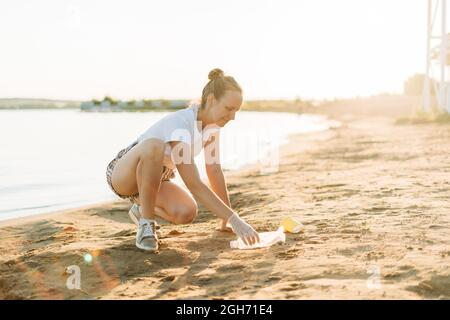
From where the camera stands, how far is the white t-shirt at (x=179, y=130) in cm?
348

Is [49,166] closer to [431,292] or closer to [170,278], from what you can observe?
[170,278]

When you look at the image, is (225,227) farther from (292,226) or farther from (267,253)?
(267,253)

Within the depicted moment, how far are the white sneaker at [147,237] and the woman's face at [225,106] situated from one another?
0.82m

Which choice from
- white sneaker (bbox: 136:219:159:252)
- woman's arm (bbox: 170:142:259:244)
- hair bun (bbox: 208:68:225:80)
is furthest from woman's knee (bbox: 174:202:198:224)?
hair bun (bbox: 208:68:225:80)

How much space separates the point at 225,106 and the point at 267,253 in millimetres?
971

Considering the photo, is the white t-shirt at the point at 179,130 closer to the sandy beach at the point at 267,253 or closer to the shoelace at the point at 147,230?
the shoelace at the point at 147,230

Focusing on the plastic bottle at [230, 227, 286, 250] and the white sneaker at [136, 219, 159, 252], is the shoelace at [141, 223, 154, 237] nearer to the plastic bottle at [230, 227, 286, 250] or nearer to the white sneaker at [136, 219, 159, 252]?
the white sneaker at [136, 219, 159, 252]

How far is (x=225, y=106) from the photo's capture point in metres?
3.49

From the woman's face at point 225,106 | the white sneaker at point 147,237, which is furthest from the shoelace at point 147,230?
the woman's face at point 225,106

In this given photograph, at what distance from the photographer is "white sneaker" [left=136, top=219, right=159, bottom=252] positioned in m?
3.52

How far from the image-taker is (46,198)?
7.11 meters

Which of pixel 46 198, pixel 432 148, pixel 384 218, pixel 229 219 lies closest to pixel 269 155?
pixel 432 148

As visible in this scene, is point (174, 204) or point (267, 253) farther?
point (174, 204)

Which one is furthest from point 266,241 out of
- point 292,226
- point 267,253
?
point 292,226
